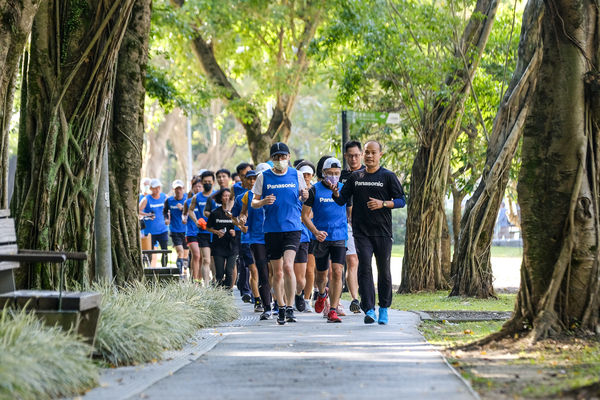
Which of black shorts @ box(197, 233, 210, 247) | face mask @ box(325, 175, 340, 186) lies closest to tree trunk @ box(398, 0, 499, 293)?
black shorts @ box(197, 233, 210, 247)

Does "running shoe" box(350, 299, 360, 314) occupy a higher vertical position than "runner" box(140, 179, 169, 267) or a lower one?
lower

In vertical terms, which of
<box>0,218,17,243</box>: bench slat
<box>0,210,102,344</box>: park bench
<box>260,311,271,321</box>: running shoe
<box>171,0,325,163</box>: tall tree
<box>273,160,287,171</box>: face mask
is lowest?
<box>260,311,271,321</box>: running shoe

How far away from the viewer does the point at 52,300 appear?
24.5ft

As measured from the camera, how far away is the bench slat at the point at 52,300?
7.30m

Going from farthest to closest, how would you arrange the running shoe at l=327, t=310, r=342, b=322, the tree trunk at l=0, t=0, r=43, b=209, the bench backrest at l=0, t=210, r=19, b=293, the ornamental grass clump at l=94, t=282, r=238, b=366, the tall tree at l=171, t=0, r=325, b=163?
the tall tree at l=171, t=0, r=325, b=163 < the running shoe at l=327, t=310, r=342, b=322 < the tree trunk at l=0, t=0, r=43, b=209 < the bench backrest at l=0, t=210, r=19, b=293 < the ornamental grass clump at l=94, t=282, r=238, b=366

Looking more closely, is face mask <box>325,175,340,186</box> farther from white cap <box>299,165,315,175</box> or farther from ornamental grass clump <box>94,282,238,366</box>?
ornamental grass clump <box>94,282,238,366</box>

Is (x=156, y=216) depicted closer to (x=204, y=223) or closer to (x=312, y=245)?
(x=204, y=223)

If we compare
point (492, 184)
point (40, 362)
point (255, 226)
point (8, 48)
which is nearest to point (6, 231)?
point (8, 48)

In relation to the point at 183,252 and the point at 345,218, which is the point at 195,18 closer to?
the point at 183,252

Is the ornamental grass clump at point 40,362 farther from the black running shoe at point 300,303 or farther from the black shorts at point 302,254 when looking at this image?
the black running shoe at point 300,303

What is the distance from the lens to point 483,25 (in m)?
19.1

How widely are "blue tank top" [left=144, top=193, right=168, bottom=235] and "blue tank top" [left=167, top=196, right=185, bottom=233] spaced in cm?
27

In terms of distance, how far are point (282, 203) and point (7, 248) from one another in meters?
4.39

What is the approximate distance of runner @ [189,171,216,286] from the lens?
17.9 m
